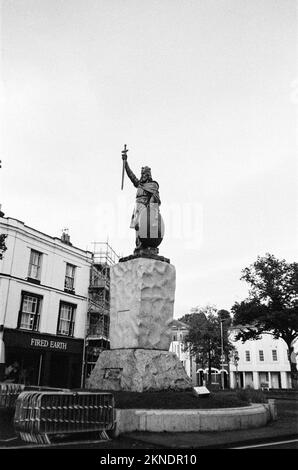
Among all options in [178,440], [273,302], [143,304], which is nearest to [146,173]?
[143,304]

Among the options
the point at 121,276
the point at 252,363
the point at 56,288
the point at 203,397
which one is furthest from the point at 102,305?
the point at 252,363

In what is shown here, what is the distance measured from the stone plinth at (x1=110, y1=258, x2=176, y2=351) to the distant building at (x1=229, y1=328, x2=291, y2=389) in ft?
152

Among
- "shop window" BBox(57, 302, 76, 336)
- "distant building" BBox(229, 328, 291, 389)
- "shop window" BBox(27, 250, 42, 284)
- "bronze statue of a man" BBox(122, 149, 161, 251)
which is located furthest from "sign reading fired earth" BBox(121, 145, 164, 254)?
"distant building" BBox(229, 328, 291, 389)

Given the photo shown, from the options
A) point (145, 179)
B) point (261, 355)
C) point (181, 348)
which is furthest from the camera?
point (181, 348)

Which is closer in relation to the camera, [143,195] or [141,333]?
[141,333]

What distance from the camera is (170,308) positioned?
12.5 m

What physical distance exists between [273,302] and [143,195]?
87.7 ft

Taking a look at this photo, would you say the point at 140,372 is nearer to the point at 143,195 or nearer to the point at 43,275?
the point at 143,195

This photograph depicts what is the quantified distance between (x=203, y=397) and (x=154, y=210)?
5962mm

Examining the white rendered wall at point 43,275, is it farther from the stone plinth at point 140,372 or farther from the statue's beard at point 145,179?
the statue's beard at point 145,179

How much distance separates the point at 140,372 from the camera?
1073 centimetres

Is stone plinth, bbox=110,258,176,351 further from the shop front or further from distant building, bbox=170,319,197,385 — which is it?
distant building, bbox=170,319,197,385

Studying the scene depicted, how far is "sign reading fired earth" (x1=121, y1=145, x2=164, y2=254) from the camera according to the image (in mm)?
12836

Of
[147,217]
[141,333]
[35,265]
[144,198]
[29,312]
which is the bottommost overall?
[141,333]
